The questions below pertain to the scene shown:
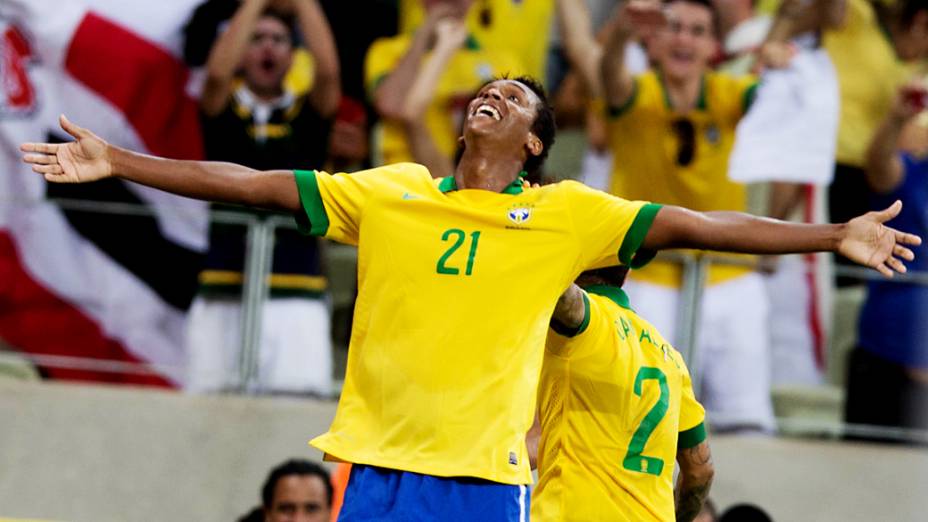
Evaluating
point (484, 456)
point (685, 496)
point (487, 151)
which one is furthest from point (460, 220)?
point (685, 496)

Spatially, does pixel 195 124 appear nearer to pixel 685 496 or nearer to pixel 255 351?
pixel 255 351

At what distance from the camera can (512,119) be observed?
16.4 ft

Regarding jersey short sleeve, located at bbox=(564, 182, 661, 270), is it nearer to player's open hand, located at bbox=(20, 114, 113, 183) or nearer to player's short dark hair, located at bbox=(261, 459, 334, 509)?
player's open hand, located at bbox=(20, 114, 113, 183)

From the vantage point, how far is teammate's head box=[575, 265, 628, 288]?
5625mm

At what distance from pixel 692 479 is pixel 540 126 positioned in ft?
4.69

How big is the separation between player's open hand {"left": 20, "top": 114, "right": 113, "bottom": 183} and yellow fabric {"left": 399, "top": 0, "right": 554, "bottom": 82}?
4.84 metres

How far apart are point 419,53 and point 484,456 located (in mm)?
4605

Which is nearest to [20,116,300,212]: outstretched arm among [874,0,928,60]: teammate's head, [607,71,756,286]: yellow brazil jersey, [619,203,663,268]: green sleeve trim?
[619,203,663,268]: green sleeve trim

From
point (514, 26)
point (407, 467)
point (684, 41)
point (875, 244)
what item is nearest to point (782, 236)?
point (875, 244)

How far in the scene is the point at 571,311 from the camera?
510 centimetres

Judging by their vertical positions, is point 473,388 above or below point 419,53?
below

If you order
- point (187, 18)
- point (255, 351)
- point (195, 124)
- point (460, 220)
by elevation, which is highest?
point (187, 18)

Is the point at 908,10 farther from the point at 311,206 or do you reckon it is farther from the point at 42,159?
the point at 42,159

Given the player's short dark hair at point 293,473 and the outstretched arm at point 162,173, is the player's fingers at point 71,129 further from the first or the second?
the player's short dark hair at point 293,473
